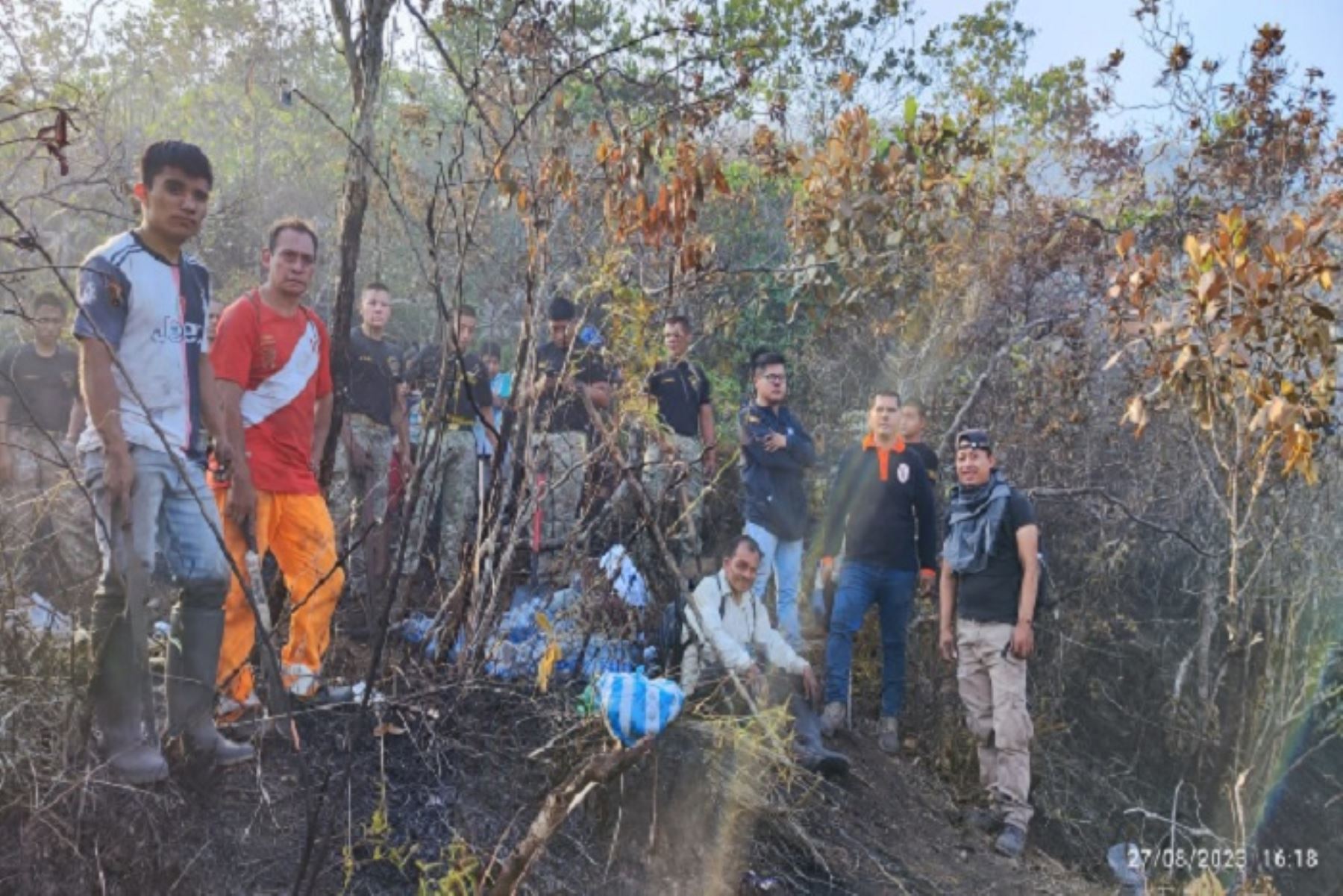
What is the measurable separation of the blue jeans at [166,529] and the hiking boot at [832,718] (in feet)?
12.6

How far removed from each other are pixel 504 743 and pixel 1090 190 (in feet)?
32.8

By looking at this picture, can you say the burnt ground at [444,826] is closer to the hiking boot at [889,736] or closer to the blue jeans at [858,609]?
the blue jeans at [858,609]

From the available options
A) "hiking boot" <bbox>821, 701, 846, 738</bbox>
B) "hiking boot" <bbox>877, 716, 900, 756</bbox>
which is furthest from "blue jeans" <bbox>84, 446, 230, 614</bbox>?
"hiking boot" <bbox>877, 716, 900, 756</bbox>

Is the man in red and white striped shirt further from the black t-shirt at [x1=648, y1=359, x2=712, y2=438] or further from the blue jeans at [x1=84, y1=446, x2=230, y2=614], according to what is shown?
the black t-shirt at [x1=648, y1=359, x2=712, y2=438]

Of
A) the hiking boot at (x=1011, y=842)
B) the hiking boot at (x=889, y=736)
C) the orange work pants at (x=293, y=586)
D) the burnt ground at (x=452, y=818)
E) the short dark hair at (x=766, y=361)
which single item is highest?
the short dark hair at (x=766, y=361)

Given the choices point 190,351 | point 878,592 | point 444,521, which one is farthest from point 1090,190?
point 190,351

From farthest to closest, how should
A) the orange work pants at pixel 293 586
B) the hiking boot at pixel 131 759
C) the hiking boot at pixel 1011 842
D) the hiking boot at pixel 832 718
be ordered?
the hiking boot at pixel 832 718, the hiking boot at pixel 1011 842, the orange work pants at pixel 293 586, the hiking boot at pixel 131 759

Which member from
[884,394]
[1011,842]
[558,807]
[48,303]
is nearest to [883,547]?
[884,394]

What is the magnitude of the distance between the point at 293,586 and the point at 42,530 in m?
1.73

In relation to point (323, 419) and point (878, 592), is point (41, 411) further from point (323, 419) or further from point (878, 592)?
point (878, 592)

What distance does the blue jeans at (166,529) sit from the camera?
3.30 meters

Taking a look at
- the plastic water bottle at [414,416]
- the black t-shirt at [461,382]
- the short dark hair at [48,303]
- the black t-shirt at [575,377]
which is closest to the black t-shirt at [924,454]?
the black t-shirt at [575,377]

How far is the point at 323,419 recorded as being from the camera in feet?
15.1

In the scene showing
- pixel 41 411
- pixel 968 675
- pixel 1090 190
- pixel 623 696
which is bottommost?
pixel 968 675
